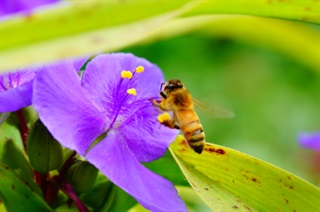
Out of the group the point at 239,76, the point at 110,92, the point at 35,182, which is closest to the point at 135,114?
the point at 110,92

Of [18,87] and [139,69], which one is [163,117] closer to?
[139,69]

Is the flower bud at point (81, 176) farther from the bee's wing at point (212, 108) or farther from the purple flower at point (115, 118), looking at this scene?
the bee's wing at point (212, 108)

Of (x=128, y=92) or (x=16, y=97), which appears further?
(x=128, y=92)

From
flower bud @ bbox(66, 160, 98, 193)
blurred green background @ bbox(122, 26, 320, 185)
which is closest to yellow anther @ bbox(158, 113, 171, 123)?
flower bud @ bbox(66, 160, 98, 193)

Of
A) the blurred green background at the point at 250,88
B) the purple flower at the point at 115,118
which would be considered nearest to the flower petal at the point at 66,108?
the purple flower at the point at 115,118

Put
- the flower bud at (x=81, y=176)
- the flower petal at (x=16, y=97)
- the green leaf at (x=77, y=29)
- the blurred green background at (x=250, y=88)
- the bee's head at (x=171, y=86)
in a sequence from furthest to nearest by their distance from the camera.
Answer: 1. the blurred green background at (x=250, y=88)
2. the bee's head at (x=171, y=86)
3. the flower bud at (x=81, y=176)
4. the flower petal at (x=16, y=97)
5. the green leaf at (x=77, y=29)

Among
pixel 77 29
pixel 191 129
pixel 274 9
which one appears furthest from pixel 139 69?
pixel 77 29
